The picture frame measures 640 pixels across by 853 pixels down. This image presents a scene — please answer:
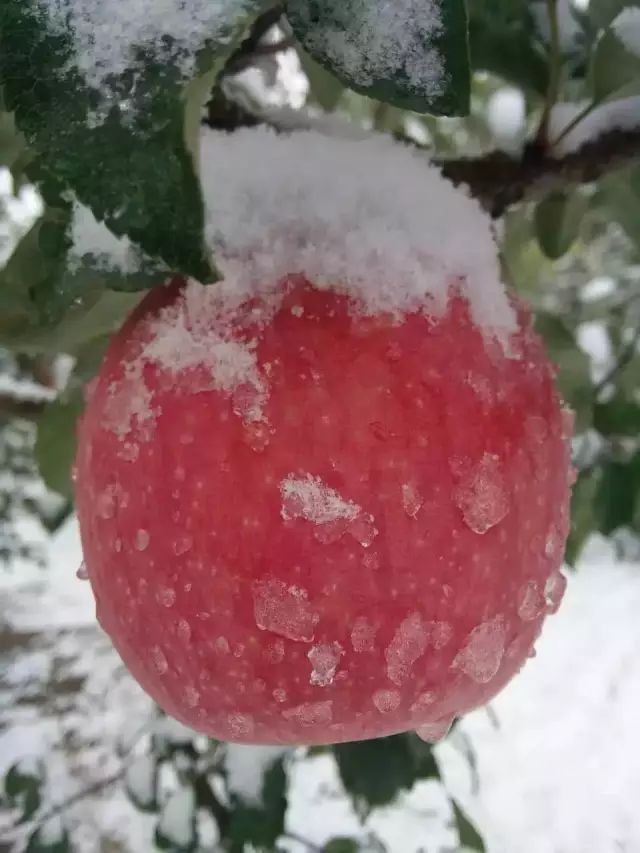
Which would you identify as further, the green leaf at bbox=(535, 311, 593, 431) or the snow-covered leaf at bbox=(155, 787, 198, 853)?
the snow-covered leaf at bbox=(155, 787, 198, 853)

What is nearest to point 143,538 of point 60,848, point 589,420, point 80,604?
point 589,420

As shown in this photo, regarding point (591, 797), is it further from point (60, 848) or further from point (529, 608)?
point (529, 608)

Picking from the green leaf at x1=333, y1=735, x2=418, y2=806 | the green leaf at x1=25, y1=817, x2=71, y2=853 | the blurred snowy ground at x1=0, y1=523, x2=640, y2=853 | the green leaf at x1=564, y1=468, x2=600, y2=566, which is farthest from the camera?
the blurred snowy ground at x1=0, y1=523, x2=640, y2=853

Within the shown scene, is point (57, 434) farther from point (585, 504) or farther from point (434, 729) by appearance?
point (585, 504)

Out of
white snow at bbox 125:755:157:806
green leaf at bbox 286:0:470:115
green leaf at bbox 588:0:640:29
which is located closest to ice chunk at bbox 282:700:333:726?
green leaf at bbox 286:0:470:115

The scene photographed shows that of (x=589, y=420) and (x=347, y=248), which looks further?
(x=589, y=420)

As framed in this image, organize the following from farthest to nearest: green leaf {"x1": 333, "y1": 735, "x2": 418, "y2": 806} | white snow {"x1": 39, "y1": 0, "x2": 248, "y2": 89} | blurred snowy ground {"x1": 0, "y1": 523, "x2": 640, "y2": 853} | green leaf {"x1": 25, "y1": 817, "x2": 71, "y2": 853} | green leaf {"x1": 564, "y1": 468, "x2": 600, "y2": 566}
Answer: blurred snowy ground {"x1": 0, "y1": 523, "x2": 640, "y2": 853} < green leaf {"x1": 25, "y1": 817, "x2": 71, "y2": 853} < green leaf {"x1": 564, "y1": 468, "x2": 600, "y2": 566} < green leaf {"x1": 333, "y1": 735, "x2": 418, "y2": 806} < white snow {"x1": 39, "y1": 0, "x2": 248, "y2": 89}

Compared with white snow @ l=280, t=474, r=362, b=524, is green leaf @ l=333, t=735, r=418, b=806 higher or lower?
lower

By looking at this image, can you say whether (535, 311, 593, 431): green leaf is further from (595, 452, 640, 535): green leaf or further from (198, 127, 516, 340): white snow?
(198, 127, 516, 340): white snow
